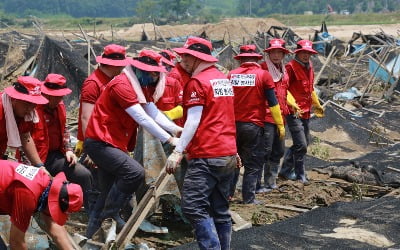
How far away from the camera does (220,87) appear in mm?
5258

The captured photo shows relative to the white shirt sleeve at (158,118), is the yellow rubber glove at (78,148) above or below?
below

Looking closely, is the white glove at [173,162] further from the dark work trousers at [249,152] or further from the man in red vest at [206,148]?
the dark work trousers at [249,152]

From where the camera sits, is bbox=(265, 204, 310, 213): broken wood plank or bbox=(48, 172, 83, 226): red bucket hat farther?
bbox=(265, 204, 310, 213): broken wood plank

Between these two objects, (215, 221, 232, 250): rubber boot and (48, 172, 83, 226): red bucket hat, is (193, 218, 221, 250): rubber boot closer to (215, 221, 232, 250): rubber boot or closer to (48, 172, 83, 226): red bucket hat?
(215, 221, 232, 250): rubber boot

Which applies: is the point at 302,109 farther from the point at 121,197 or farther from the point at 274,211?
the point at 121,197

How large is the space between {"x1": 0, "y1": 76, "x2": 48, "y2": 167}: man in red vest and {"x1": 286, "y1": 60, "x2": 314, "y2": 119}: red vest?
3.93 meters

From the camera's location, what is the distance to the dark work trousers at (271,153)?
793 centimetres

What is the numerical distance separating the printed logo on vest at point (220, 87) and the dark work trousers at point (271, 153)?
2635 millimetres

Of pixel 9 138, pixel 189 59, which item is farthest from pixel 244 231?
pixel 9 138

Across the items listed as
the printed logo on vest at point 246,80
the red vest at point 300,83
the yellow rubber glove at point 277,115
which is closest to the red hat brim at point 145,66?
the printed logo on vest at point 246,80

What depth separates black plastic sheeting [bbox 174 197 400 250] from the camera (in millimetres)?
5812

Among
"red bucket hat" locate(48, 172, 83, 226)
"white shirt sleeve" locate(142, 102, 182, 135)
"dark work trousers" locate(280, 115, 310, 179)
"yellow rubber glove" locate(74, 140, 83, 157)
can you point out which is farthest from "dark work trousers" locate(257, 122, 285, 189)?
"red bucket hat" locate(48, 172, 83, 226)

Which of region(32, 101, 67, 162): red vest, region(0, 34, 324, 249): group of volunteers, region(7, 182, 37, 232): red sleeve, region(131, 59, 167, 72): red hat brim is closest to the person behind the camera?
region(7, 182, 37, 232): red sleeve

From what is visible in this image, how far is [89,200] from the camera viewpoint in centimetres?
660
